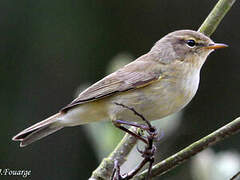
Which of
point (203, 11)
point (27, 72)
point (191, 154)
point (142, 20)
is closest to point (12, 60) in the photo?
point (27, 72)

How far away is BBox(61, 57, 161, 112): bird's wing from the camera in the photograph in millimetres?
3227

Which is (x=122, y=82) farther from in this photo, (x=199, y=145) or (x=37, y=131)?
(x=199, y=145)

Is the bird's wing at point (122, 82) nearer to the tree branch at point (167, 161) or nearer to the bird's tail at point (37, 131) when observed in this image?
the bird's tail at point (37, 131)

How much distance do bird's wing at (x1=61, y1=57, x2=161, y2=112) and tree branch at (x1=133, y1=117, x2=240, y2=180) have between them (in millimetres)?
1044

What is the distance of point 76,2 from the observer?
6.45 meters

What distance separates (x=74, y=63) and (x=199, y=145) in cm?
447

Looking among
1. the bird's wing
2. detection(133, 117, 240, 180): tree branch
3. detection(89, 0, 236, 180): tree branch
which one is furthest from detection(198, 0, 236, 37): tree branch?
detection(133, 117, 240, 180): tree branch

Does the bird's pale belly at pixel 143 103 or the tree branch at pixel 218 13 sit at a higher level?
the tree branch at pixel 218 13

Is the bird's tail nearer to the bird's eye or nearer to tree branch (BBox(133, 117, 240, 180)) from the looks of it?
the bird's eye

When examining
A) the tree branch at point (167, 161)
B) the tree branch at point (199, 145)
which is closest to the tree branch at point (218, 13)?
the tree branch at point (167, 161)

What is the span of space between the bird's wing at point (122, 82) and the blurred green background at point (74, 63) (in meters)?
2.34

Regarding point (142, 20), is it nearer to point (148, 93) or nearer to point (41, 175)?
point (41, 175)

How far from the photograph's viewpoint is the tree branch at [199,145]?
2156 millimetres

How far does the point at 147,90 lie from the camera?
3.17 meters
